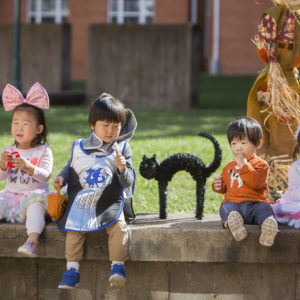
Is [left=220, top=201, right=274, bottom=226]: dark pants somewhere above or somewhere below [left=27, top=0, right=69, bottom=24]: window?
below

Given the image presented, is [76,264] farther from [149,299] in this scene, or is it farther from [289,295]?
[289,295]

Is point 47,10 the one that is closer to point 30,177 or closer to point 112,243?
point 30,177

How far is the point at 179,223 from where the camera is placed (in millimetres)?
4289

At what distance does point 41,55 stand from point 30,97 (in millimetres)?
10173

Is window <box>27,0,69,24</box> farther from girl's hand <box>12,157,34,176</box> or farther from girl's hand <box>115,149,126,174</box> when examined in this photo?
girl's hand <box>115,149,126,174</box>

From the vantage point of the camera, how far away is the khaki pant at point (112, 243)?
3.93m

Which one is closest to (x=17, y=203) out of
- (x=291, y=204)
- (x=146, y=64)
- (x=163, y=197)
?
(x=163, y=197)

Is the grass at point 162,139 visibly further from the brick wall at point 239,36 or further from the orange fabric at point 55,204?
the brick wall at point 239,36

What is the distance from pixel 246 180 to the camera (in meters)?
4.03

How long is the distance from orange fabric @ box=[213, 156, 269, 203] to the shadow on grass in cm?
403

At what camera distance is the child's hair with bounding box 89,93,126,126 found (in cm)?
411

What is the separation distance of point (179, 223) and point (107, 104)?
833mm

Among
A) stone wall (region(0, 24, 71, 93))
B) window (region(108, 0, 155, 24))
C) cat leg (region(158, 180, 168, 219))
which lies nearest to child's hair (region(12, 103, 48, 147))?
cat leg (region(158, 180, 168, 219))

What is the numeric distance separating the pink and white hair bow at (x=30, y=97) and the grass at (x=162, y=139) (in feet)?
4.77
